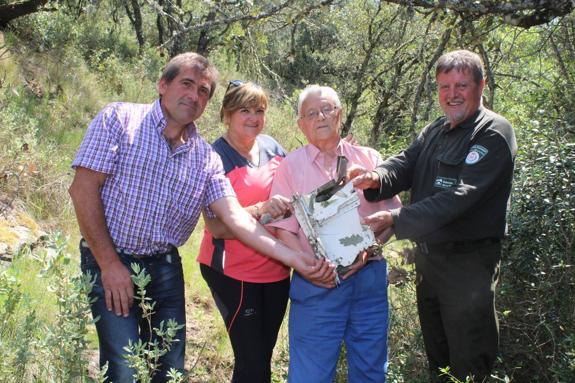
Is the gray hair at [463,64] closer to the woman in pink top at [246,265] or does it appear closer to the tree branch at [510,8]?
the tree branch at [510,8]

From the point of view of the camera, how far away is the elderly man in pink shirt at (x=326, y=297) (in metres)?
3.23

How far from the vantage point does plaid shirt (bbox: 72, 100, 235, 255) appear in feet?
9.40

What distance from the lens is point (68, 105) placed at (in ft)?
30.3

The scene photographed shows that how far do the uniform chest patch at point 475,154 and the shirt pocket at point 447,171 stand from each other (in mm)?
67

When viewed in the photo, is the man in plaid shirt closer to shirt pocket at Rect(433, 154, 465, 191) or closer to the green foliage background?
the green foliage background

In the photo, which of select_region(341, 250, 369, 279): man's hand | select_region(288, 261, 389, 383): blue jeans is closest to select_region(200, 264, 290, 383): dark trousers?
select_region(288, 261, 389, 383): blue jeans

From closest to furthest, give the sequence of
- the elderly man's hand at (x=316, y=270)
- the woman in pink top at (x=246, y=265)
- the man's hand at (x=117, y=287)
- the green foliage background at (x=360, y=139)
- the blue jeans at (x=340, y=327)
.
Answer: the man's hand at (x=117, y=287) < the elderly man's hand at (x=316, y=270) < the blue jeans at (x=340, y=327) < the green foliage background at (x=360, y=139) < the woman in pink top at (x=246, y=265)

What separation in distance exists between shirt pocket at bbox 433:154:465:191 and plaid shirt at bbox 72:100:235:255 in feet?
4.26

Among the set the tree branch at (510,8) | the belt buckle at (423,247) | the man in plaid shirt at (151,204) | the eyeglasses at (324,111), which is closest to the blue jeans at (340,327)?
the man in plaid shirt at (151,204)

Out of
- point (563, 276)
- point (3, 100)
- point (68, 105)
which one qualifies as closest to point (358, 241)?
point (563, 276)

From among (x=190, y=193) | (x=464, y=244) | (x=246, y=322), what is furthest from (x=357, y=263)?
(x=190, y=193)

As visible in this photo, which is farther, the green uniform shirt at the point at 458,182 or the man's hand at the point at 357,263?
the man's hand at the point at 357,263

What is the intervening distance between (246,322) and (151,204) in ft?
3.11

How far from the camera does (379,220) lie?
10.3ft
